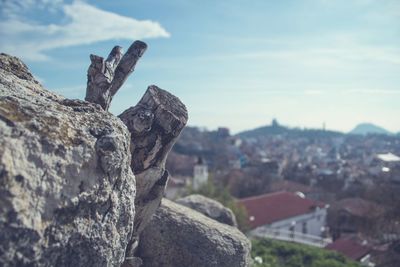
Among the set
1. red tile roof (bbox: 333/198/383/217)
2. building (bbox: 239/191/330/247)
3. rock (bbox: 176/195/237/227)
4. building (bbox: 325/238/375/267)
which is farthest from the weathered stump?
red tile roof (bbox: 333/198/383/217)

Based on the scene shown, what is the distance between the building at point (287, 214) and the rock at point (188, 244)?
22.2m

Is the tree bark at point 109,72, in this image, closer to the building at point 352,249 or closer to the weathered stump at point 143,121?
the weathered stump at point 143,121

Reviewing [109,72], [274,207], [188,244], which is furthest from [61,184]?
[274,207]

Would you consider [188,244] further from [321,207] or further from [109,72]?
[321,207]

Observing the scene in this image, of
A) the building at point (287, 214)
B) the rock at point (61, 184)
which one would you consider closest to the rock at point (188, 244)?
the rock at point (61, 184)

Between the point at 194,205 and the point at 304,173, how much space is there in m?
60.6

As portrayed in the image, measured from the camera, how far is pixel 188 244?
5805 mm

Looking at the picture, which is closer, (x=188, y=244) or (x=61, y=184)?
(x=61, y=184)

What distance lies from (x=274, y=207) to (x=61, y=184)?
29212mm

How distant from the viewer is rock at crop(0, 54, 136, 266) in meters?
2.87

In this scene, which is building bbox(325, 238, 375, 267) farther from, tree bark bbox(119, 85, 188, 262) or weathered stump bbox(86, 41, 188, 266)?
tree bark bbox(119, 85, 188, 262)

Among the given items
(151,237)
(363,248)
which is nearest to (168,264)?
(151,237)

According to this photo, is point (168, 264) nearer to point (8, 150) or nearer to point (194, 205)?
point (194, 205)

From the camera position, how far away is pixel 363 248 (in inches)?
885
